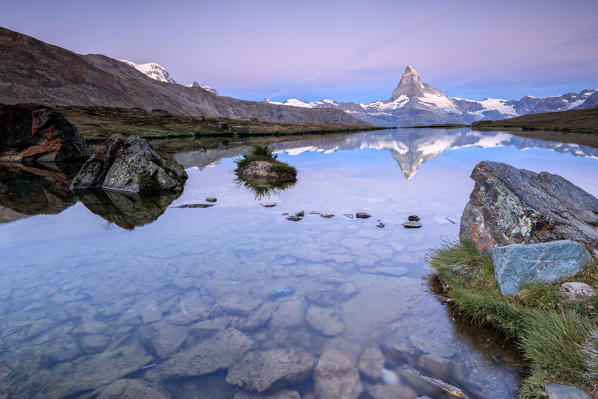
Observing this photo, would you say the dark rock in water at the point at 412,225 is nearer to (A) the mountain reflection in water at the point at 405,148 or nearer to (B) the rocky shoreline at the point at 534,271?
(B) the rocky shoreline at the point at 534,271

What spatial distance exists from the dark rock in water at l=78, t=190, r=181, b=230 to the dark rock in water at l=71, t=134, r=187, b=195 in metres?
0.90

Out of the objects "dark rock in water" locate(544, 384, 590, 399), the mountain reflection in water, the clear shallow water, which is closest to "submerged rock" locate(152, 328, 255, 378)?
the clear shallow water

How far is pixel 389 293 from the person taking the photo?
6.61 metres

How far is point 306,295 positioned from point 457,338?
9.24ft

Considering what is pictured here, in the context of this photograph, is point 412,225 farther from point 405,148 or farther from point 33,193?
point 405,148

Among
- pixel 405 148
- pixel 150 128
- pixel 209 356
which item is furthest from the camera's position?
pixel 150 128

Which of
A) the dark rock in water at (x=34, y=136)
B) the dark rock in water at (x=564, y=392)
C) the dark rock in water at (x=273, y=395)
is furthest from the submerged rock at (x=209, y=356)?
the dark rock in water at (x=34, y=136)

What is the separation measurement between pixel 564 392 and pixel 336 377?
2.65 metres

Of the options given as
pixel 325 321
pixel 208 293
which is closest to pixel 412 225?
pixel 325 321

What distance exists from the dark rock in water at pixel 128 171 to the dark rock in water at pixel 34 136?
16805 millimetres

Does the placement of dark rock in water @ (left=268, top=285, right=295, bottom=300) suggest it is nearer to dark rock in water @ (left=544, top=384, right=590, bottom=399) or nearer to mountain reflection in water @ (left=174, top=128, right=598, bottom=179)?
dark rock in water @ (left=544, top=384, right=590, bottom=399)

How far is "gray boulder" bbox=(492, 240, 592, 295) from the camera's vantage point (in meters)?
5.44

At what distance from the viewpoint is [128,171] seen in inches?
682

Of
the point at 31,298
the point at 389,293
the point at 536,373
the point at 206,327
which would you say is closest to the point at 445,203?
the point at 389,293
